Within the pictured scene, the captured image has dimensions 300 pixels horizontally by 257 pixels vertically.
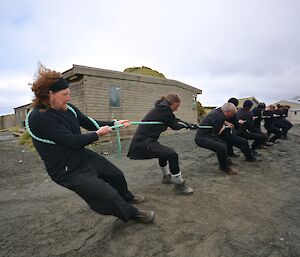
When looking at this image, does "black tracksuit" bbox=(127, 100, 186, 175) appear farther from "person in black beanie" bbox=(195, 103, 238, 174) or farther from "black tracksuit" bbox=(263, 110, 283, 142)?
"black tracksuit" bbox=(263, 110, 283, 142)

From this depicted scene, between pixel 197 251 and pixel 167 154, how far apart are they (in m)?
1.70

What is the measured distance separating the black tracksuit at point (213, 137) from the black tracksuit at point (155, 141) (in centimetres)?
108

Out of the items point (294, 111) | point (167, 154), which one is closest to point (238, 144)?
point (167, 154)

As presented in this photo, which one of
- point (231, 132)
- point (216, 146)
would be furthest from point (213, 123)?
point (231, 132)

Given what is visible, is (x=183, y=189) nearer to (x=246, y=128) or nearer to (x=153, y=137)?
(x=153, y=137)

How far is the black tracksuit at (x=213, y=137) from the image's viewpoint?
16.6 ft

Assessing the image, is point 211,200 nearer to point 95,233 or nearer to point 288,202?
point 288,202

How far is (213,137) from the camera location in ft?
17.4

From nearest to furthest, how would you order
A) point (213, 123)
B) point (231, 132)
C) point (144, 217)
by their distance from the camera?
point (144, 217)
point (213, 123)
point (231, 132)

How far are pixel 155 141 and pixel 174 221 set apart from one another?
147 cm

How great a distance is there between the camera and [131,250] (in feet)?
8.00

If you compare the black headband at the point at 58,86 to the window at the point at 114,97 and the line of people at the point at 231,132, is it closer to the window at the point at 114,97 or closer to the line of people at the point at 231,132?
the line of people at the point at 231,132

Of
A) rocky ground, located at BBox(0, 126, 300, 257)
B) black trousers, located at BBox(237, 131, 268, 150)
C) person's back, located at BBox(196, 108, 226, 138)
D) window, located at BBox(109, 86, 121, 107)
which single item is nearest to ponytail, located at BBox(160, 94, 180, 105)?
person's back, located at BBox(196, 108, 226, 138)

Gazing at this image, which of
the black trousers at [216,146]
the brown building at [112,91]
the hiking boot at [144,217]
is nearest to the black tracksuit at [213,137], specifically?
the black trousers at [216,146]
